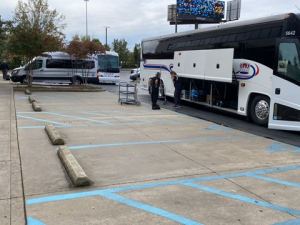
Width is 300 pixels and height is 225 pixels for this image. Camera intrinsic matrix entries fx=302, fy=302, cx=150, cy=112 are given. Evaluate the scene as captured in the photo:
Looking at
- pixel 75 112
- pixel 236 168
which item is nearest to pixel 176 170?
A: pixel 236 168

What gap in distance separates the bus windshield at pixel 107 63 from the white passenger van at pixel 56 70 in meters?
1.00

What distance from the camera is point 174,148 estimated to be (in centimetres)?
680

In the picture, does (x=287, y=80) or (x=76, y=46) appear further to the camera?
(x=76, y=46)

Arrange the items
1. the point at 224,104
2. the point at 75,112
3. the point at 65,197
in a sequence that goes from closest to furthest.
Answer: the point at 65,197 → the point at 75,112 → the point at 224,104

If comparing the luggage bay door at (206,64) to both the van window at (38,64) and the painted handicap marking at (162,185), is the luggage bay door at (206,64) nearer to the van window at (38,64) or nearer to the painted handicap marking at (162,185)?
the painted handicap marking at (162,185)

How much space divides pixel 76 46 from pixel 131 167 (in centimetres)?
1710

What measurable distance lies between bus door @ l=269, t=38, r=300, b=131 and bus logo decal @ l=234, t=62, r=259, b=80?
1382 mm

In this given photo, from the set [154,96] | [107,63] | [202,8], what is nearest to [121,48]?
[202,8]

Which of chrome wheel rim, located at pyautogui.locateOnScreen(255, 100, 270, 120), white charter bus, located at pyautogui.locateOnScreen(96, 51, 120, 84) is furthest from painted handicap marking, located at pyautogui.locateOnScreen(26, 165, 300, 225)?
white charter bus, located at pyautogui.locateOnScreen(96, 51, 120, 84)

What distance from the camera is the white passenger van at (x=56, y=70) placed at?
22938 millimetres

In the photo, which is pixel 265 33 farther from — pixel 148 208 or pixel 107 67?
pixel 107 67

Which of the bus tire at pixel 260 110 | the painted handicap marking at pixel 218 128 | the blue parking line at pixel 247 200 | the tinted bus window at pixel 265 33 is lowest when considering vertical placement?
the blue parking line at pixel 247 200

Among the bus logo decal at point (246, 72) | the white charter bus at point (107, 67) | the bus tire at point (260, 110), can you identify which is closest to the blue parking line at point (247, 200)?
the bus tire at point (260, 110)

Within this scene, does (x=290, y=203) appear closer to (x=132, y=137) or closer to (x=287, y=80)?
(x=132, y=137)
